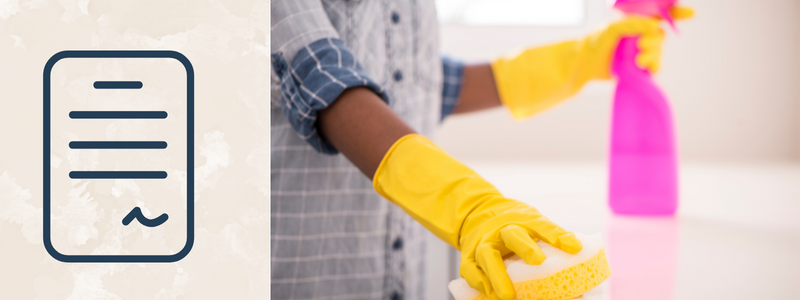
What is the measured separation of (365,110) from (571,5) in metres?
1.65

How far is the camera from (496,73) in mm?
1241

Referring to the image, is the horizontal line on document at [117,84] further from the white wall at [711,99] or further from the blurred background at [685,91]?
the white wall at [711,99]

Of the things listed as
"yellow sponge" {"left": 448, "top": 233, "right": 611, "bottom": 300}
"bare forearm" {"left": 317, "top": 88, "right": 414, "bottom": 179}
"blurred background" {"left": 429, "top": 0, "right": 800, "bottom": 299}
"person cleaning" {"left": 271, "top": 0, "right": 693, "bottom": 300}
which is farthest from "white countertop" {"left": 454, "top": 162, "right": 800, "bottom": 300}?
"blurred background" {"left": 429, "top": 0, "right": 800, "bottom": 299}

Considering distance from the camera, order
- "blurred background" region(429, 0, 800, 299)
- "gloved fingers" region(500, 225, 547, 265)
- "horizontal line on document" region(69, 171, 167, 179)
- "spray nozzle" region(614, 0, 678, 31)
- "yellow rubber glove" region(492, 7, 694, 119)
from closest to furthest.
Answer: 1. "gloved fingers" region(500, 225, 547, 265)
2. "horizontal line on document" region(69, 171, 167, 179)
3. "spray nozzle" region(614, 0, 678, 31)
4. "yellow rubber glove" region(492, 7, 694, 119)
5. "blurred background" region(429, 0, 800, 299)

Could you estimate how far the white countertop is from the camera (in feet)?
1.87

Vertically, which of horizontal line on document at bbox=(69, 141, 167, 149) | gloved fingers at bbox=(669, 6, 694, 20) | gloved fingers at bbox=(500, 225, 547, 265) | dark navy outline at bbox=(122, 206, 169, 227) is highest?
gloved fingers at bbox=(669, 6, 694, 20)

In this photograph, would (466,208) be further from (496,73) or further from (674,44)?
(674,44)

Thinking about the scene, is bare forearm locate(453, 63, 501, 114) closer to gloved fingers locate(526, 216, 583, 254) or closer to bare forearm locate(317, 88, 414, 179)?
bare forearm locate(317, 88, 414, 179)

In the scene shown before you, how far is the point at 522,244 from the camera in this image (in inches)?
19.3

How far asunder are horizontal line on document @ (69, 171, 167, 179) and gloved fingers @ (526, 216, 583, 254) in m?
0.60

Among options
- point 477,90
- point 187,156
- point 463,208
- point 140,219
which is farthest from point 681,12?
point 140,219

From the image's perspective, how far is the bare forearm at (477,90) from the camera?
1.23m

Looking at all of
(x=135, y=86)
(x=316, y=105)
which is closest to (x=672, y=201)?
(x=316, y=105)

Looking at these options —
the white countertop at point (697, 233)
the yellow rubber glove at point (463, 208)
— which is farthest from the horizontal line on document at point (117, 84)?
the white countertop at point (697, 233)
